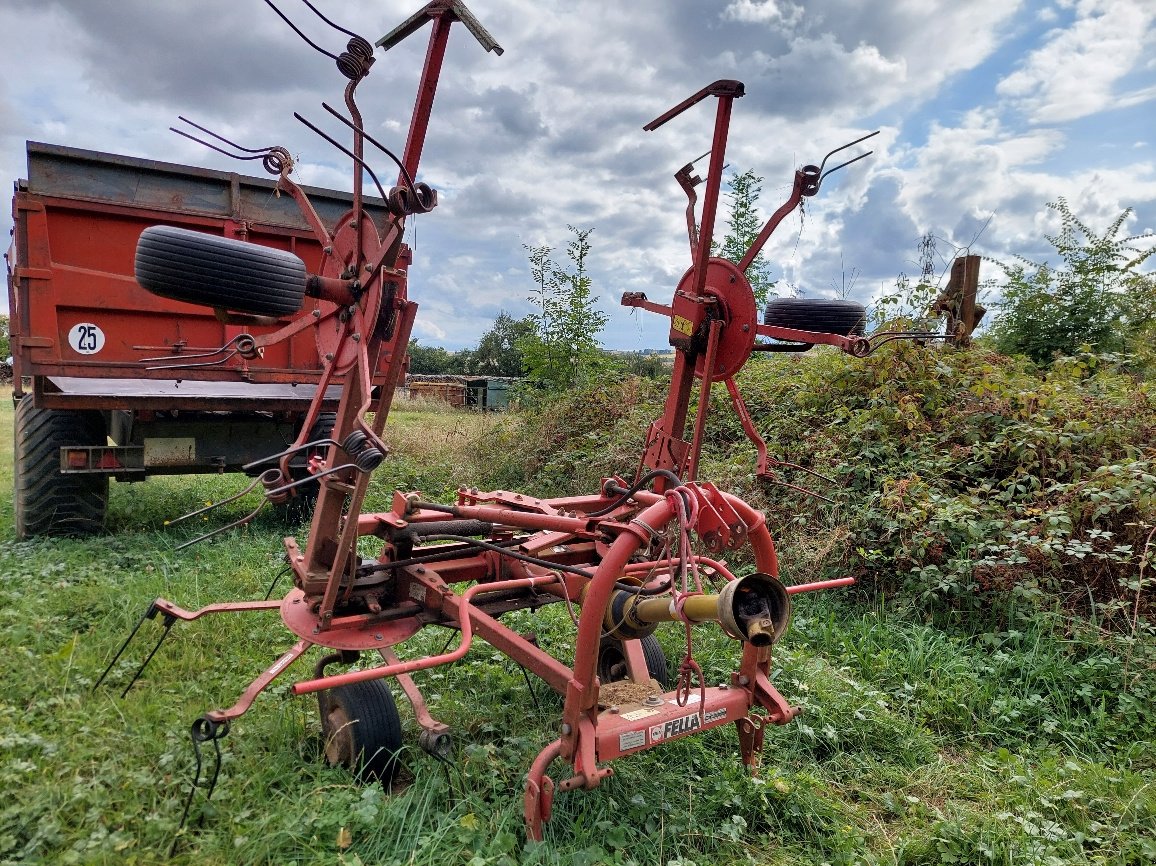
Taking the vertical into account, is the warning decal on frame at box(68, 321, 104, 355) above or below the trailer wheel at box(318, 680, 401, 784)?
above

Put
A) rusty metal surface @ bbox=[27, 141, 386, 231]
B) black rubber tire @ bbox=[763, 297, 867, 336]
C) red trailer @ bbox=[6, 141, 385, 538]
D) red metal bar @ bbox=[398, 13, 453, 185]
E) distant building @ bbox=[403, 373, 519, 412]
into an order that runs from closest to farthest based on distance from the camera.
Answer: red metal bar @ bbox=[398, 13, 453, 185], black rubber tire @ bbox=[763, 297, 867, 336], red trailer @ bbox=[6, 141, 385, 538], rusty metal surface @ bbox=[27, 141, 386, 231], distant building @ bbox=[403, 373, 519, 412]

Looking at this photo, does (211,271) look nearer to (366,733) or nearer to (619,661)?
(366,733)

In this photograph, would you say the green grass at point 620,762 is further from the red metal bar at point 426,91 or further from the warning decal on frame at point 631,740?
the red metal bar at point 426,91

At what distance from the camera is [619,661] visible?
3615 millimetres

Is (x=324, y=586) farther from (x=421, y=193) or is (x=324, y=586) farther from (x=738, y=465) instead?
(x=738, y=465)

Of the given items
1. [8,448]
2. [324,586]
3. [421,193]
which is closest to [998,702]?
[324,586]

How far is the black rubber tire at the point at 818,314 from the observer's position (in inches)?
164

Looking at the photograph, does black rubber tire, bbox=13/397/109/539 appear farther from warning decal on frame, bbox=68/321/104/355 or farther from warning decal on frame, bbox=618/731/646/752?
warning decal on frame, bbox=618/731/646/752

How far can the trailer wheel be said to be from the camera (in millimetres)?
2803

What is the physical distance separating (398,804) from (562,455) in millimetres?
5514

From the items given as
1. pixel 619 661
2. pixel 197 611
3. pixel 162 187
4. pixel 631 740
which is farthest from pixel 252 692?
pixel 162 187

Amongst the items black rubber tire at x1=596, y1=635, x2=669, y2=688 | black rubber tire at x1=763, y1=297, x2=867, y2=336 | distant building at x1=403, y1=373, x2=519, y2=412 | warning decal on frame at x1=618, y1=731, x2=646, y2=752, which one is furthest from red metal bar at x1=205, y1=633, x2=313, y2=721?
distant building at x1=403, y1=373, x2=519, y2=412

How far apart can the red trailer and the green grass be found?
1.32m

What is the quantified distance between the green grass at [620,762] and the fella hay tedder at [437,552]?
0.19 meters
